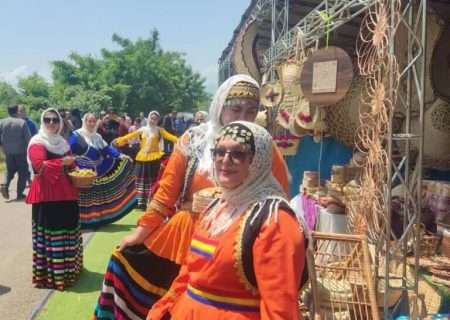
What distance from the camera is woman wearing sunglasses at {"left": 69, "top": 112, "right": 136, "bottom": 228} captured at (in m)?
6.84

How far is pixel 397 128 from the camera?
5242 millimetres

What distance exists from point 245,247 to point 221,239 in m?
0.13

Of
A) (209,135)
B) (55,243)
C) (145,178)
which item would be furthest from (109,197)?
(209,135)

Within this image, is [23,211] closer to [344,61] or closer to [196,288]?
[344,61]

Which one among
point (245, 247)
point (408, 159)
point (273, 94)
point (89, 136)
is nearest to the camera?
point (245, 247)

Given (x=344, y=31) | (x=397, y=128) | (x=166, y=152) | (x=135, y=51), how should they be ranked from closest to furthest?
(x=397, y=128)
(x=344, y=31)
(x=166, y=152)
(x=135, y=51)

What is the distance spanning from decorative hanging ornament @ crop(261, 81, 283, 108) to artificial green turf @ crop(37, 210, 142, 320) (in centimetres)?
278

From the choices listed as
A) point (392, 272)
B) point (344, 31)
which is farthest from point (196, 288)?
point (344, 31)

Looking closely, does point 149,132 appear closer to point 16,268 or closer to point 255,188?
point 16,268

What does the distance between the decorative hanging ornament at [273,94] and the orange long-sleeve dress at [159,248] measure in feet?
14.6

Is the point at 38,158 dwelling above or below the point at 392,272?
above

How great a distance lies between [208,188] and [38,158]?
2.79 metres

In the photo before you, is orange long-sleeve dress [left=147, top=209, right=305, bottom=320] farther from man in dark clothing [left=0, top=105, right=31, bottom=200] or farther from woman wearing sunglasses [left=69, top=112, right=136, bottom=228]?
man in dark clothing [left=0, top=105, right=31, bottom=200]

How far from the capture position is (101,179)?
25.0 feet
